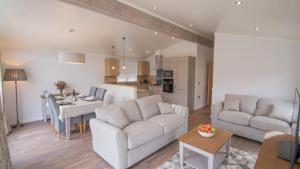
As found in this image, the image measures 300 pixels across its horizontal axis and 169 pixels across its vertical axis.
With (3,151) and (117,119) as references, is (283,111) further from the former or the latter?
(3,151)

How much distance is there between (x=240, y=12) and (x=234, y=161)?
9.10ft

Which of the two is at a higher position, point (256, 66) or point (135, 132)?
point (256, 66)

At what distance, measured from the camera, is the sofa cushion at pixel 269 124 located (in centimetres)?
306

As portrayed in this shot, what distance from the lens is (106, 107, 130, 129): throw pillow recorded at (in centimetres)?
272

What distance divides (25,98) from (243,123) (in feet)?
19.8

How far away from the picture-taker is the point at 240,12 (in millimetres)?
2961

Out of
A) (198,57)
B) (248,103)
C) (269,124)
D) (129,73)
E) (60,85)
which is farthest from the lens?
(129,73)

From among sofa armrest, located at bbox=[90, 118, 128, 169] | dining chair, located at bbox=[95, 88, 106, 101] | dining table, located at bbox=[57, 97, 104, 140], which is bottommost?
sofa armrest, located at bbox=[90, 118, 128, 169]

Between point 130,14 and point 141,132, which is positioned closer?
point 141,132

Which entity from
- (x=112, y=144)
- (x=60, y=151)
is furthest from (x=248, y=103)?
(x=60, y=151)

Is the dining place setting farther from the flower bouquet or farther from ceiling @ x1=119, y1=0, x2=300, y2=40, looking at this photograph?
ceiling @ x1=119, y1=0, x2=300, y2=40

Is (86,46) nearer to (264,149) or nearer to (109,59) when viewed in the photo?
(109,59)

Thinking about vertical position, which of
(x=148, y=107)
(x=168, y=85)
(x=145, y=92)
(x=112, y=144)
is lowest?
(x=112, y=144)

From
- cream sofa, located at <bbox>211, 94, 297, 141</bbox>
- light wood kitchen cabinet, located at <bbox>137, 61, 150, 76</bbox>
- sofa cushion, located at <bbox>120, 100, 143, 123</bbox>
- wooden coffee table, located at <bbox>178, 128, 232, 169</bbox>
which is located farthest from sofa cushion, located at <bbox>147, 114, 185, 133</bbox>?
light wood kitchen cabinet, located at <bbox>137, 61, 150, 76</bbox>
